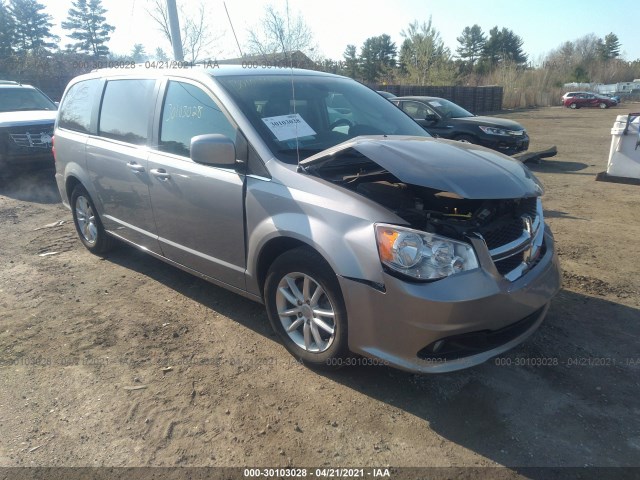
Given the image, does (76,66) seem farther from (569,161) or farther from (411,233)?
(411,233)

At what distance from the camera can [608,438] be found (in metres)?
2.53

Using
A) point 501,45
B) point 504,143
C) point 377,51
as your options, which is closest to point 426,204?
point 504,143

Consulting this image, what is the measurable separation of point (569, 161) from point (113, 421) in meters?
11.9

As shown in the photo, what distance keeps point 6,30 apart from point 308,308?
59303mm

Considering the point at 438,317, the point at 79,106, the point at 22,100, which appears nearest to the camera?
the point at 438,317

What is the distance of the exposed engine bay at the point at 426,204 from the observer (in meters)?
2.76

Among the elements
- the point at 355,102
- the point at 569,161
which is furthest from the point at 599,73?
the point at 355,102

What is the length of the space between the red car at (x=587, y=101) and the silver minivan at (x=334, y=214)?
144ft

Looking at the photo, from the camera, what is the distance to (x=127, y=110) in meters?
4.38

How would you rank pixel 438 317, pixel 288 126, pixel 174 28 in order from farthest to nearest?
pixel 174 28
pixel 288 126
pixel 438 317

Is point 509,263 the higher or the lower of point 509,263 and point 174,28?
the lower

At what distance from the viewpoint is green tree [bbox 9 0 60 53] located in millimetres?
51094

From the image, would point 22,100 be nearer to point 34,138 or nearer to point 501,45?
point 34,138

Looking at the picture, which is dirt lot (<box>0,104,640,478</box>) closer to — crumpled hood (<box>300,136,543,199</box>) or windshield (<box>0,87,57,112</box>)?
crumpled hood (<box>300,136,543,199</box>)
